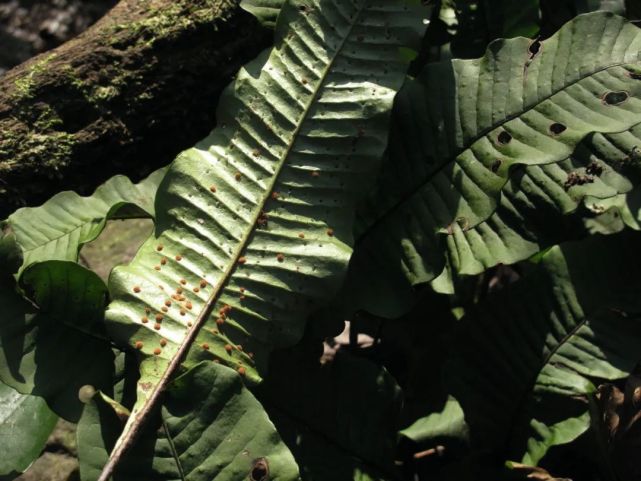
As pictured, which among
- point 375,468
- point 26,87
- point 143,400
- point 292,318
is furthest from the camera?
point 26,87

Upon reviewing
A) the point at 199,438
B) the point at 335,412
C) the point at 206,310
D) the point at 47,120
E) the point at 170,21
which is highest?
the point at 170,21

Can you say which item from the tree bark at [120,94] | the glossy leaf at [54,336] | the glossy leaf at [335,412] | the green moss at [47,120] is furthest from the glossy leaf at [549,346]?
the green moss at [47,120]

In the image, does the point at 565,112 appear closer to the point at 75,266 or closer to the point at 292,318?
the point at 292,318

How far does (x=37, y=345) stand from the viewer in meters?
1.01

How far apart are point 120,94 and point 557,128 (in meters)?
0.93

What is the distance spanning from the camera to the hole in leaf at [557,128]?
1043 mm

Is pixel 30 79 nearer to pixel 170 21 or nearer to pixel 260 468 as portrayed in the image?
pixel 170 21

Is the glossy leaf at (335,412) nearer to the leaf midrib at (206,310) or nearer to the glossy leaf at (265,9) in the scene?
the leaf midrib at (206,310)

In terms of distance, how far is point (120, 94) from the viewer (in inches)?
60.3

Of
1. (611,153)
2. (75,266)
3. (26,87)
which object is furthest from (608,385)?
(26,87)

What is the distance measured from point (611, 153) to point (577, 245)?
0.16m

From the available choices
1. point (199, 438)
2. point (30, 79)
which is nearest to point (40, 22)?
point (30, 79)

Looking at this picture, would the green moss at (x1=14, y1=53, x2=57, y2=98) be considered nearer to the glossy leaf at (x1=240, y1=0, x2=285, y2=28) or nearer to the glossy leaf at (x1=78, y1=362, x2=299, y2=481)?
the glossy leaf at (x1=240, y1=0, x2=285, y2=28)

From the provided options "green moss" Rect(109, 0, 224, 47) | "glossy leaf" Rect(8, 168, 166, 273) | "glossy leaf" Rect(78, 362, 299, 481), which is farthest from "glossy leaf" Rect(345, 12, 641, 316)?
"green moss" Rect(109, 0, 224, 47)
